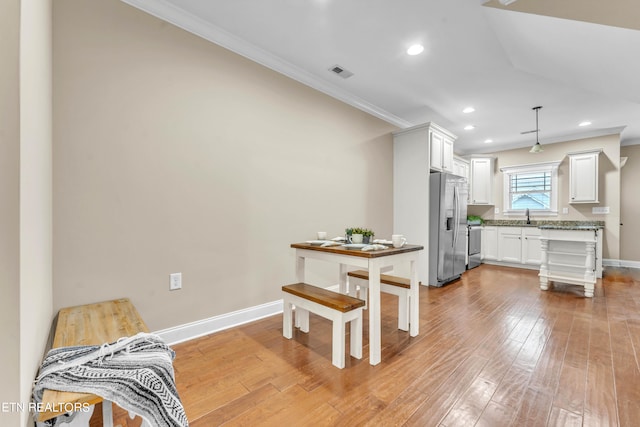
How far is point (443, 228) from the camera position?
419 centimetres

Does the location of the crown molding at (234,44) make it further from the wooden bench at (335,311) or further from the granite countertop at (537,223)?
the granite countertop at (537,223)

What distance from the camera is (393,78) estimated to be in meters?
3.34

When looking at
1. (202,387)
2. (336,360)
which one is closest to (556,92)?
(336,360)

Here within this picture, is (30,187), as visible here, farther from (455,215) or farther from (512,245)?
(512,245)

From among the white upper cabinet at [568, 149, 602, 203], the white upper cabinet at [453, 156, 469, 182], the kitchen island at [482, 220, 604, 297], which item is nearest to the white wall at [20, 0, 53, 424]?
the kitchen island at [482, 220, 604, 297]

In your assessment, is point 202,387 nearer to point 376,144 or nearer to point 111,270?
point 111,270

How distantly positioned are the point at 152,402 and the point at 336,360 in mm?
1250

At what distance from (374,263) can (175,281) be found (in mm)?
1636

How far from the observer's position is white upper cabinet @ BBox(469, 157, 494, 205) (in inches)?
250

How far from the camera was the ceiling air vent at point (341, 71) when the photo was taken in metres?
3.12

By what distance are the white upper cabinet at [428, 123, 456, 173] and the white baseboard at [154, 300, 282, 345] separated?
314cm

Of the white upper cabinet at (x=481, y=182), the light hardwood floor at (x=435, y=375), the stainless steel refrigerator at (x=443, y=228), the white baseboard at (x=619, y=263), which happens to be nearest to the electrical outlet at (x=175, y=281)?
the light hardwood floor at (x=435, y=375)

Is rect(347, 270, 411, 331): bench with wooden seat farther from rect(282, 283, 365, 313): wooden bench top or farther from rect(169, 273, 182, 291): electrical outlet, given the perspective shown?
rect(169, 273, 182, 291): electrical outlet

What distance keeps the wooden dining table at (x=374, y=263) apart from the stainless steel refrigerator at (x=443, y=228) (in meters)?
1.86
